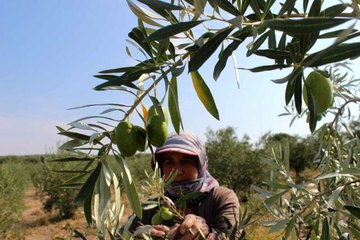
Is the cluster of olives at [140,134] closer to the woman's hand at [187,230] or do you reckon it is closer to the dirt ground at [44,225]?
the woman's hand at [187,230]

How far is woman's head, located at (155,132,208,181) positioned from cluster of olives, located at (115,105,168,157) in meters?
1.37

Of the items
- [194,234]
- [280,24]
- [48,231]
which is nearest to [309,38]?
[280,24]

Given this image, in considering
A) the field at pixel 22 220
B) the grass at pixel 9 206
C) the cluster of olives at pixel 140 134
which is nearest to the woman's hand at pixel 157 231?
the cluster of olives at pixel 140 134

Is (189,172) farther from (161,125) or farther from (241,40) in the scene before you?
(241,40)

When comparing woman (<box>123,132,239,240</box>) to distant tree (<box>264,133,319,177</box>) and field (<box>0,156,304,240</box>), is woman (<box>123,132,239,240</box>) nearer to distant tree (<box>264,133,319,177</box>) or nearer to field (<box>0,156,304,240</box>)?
field (<box>0,156,304,240</box>)

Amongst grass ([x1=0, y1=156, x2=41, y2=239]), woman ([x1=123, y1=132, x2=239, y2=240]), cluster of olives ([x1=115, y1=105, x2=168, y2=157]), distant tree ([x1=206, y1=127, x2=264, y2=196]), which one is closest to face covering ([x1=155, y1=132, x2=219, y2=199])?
woman ([x1=123, y1=132, x2=239, y2=240])

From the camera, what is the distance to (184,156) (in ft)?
7.32

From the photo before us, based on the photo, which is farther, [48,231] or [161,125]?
[48,231]

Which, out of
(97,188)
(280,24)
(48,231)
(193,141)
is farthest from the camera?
(48,231)

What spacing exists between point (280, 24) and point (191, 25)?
152mm

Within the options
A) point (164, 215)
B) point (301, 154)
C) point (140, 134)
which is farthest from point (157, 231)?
point (301, 154)

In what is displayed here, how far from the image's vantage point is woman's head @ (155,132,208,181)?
2.15 meters

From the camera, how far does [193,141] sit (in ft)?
7.34

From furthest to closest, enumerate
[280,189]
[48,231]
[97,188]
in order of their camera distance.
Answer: [48,231] < [280,189] < [97,188]
